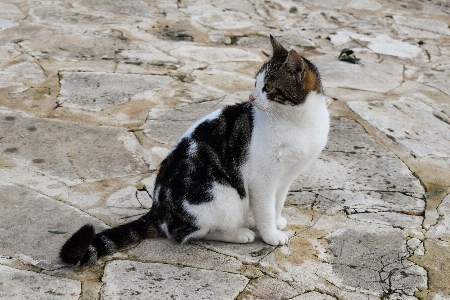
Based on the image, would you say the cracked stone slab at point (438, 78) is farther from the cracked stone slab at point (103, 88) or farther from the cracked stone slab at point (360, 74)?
the cracked stone slab at point (103, 88)

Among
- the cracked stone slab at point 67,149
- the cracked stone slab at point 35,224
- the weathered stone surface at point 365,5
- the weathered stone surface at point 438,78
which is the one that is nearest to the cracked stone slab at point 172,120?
the cracked stone slab at point 67,149

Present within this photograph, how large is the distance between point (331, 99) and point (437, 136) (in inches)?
36.8

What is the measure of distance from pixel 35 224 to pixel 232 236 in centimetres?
104

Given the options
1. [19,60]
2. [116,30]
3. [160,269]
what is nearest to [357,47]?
[116,30]

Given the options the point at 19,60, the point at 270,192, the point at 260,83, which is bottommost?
the point at 19,60

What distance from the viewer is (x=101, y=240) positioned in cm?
291

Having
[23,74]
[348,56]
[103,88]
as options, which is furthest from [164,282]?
[348,56]

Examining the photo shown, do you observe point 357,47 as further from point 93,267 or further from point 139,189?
point 93,267

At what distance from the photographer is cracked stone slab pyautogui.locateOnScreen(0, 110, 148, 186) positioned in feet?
12.5

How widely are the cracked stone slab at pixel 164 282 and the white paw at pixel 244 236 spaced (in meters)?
0.34

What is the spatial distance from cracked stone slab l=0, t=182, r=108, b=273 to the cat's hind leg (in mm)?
590

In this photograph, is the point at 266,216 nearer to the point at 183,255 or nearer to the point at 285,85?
the point at 183,255

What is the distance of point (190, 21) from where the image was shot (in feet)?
22.2

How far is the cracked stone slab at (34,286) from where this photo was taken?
2.60 metres
